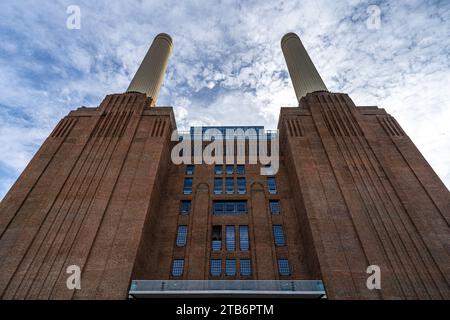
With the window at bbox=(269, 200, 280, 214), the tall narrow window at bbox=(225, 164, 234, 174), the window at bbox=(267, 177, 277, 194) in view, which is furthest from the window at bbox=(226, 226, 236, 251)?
the tall narrow window at bbox=(225, 164, 234, 174)

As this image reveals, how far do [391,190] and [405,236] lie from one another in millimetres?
4632

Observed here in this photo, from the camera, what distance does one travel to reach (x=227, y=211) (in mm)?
29859

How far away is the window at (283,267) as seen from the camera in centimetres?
2430

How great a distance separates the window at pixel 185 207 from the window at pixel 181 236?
5.92 ft

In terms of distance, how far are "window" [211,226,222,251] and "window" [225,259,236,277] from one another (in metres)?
1.52

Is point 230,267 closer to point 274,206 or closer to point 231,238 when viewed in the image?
point 231,238

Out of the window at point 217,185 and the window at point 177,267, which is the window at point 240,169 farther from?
the window at point 177,267

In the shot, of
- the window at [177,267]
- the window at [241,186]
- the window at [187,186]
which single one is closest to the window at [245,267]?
the window at [177,267]

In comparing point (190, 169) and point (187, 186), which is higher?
point (190, 169)

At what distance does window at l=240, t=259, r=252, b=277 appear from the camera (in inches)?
964

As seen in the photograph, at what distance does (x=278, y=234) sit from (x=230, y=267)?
5.81 meters

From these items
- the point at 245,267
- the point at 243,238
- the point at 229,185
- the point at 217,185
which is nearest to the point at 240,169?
the point at 229,185
